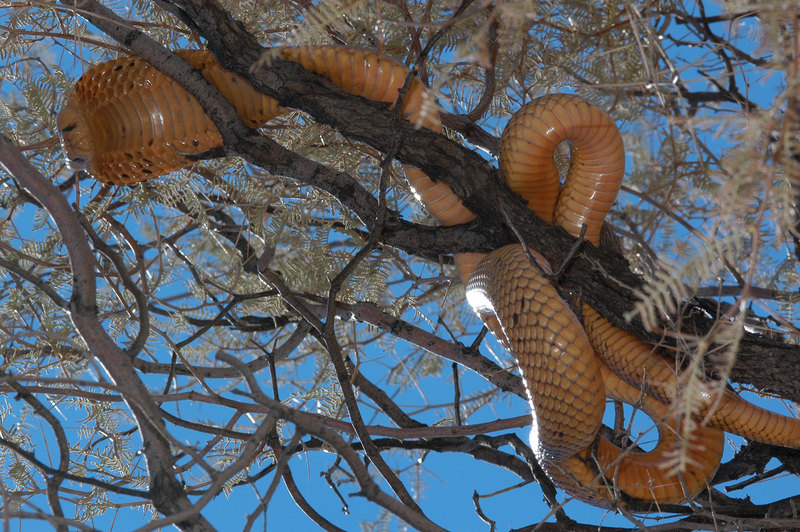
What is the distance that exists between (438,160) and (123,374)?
1.37 feet

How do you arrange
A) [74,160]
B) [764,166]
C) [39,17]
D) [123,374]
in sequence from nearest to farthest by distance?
[764,166] → [123,374] → [74,160] → [39,17]

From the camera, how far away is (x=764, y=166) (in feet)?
1.49

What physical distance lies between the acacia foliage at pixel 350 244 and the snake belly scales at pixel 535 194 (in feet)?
0.11

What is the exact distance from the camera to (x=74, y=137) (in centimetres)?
81

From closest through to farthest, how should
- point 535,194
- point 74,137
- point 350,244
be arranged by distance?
point 74,137 → point 535,194 → point 350,244

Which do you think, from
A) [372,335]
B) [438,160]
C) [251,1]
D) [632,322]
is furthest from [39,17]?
[632,322]

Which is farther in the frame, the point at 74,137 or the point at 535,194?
the point at 535,194

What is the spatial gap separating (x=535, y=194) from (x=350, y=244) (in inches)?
20.9

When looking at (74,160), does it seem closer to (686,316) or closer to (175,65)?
(175,65)

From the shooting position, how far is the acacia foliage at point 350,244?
0.56 m

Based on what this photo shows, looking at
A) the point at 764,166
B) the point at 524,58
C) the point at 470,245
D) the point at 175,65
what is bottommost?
the point at 764,166

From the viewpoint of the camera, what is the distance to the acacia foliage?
1.84 ft

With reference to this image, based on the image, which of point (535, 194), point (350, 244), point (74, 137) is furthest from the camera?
point (350, 244)

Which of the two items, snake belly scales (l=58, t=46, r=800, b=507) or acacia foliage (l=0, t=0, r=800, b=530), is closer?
acacia foliage (l=0, t=0, r=800, b=530)
